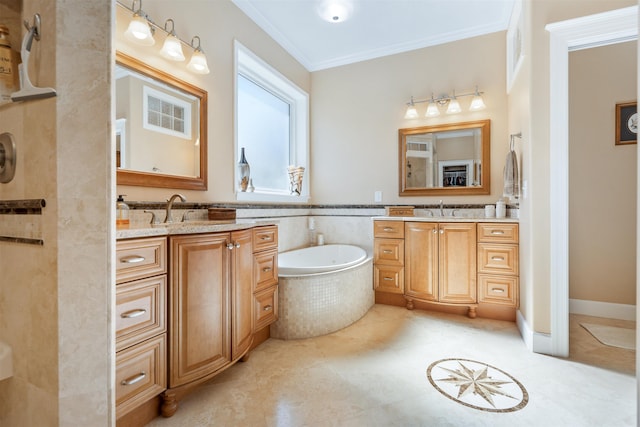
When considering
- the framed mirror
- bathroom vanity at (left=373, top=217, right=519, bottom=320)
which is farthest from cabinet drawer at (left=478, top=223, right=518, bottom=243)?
the framed mirror

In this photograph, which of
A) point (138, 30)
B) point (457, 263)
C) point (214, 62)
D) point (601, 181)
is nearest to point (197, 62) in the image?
point (214, 62)

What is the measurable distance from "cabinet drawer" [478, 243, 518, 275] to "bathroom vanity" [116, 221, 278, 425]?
2.06 meters

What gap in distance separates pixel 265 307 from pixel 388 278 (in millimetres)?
1428

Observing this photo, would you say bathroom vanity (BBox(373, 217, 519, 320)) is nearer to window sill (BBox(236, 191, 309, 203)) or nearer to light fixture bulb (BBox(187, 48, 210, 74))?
window sill (BBox(236, 191, 309, 203))

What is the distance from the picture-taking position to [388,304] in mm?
3137

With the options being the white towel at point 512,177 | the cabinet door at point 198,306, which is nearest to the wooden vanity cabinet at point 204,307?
the cabinet door at point 198,306

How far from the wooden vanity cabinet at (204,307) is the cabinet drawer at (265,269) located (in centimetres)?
17

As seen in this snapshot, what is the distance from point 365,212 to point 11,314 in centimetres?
315

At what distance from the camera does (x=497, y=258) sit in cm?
262

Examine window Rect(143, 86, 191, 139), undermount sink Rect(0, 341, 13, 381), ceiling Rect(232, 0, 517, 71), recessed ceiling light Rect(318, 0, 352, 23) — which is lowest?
undermount sink Rect(0, 341, 13, 381)

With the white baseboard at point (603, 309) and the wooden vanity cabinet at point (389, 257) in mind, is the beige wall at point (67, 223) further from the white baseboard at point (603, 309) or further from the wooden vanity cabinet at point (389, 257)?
the white baseboard at point (603, 309)

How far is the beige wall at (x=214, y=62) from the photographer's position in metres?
2.00

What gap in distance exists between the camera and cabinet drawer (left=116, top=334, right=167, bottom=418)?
1216 mm

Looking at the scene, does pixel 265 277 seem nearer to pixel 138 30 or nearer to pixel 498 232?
pixel 138 30
